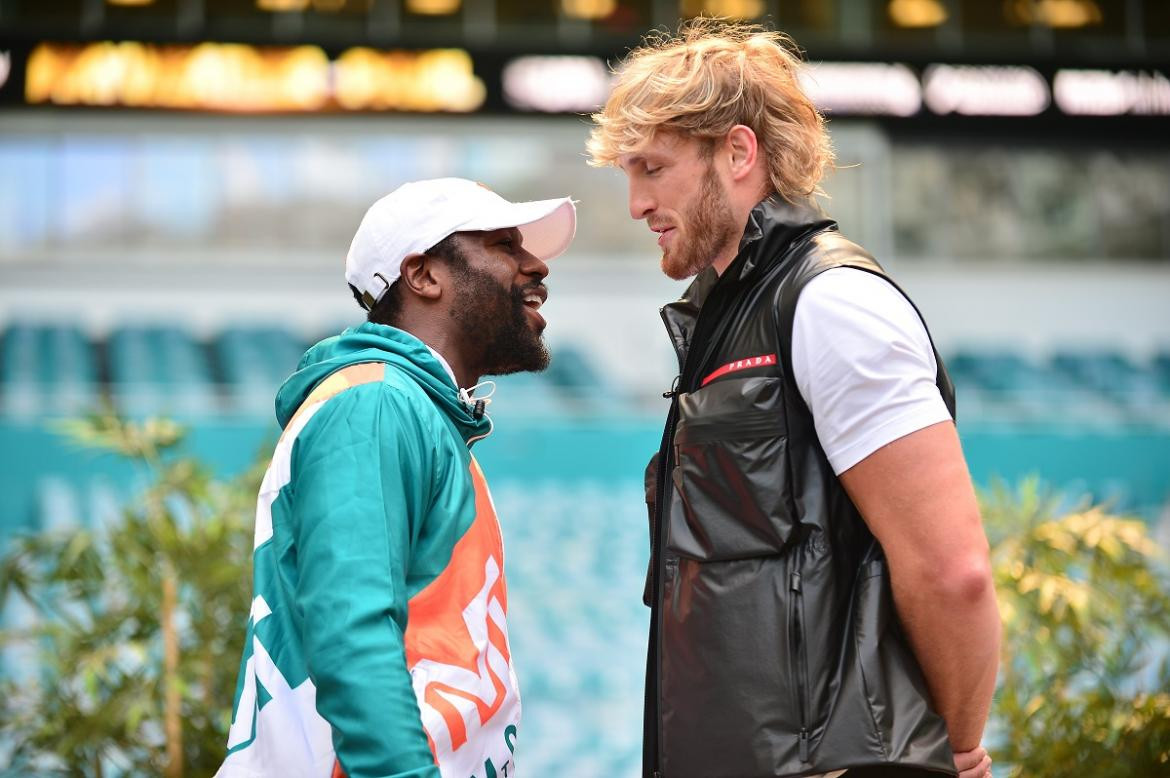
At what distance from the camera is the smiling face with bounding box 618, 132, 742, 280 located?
2127 mm

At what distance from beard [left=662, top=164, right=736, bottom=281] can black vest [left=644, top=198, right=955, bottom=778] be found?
115 millimetres

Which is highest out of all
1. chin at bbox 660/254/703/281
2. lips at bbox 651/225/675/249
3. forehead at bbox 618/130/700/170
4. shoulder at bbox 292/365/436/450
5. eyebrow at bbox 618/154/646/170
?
forehead at bbox 618/130/700/170

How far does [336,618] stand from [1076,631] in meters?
3.54

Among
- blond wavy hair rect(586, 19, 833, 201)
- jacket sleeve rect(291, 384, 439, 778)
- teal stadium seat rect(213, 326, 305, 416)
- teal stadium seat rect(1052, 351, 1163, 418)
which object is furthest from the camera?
teal stadium seat rect(1052, 351, 1163, 418)

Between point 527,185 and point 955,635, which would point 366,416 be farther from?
point 527,185

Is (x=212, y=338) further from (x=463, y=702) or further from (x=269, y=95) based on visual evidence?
(x=463, y=702)

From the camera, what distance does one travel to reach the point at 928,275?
1678cm

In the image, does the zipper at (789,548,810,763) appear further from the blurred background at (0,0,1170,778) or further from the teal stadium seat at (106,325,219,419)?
the teal stadium seat at (106,325,219,419)

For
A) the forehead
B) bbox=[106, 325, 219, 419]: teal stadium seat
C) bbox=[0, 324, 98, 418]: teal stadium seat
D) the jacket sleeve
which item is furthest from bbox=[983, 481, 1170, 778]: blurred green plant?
bbox=[0, 324, 98, 418]: teal stadium seat

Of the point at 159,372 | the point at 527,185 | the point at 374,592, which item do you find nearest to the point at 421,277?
the point at 374,592

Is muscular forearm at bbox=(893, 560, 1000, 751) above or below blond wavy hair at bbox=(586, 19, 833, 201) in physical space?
below

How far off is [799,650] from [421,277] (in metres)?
0.81

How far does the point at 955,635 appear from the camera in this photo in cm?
183

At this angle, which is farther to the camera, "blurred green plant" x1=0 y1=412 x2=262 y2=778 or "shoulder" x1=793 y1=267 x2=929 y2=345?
"blurred green plant" x1=0 y1=412 x2=262 y2=778
